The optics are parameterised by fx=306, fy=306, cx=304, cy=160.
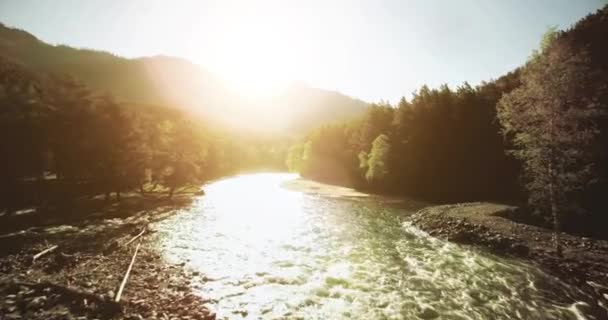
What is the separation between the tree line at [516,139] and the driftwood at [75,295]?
85.6ft

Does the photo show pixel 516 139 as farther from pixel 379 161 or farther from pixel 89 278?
pixel 379 161

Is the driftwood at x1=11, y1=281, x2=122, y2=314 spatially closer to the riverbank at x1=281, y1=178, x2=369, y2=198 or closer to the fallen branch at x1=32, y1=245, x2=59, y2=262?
the fallen branch at x1=32, y1=245, x2=59, y2=262

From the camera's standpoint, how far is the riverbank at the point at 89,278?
44.0ft

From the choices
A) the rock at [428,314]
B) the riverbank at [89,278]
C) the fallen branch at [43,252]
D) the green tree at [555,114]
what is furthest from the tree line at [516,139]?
the fallen branch at [43,252]

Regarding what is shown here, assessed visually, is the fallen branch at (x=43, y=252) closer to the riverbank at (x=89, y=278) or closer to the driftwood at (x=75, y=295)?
the riverbank at (x=89, y=278)

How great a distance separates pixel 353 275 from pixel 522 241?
14.2 m

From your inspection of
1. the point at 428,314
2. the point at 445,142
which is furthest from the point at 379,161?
the point at 428,314

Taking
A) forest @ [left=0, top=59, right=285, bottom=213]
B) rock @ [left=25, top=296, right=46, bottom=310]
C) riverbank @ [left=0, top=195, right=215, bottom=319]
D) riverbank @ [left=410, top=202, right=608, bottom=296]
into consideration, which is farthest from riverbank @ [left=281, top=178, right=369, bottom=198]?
rock @ [left=25, top=296, right=46, bottom=310]

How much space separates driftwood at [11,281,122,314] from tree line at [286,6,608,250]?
85.6 ft

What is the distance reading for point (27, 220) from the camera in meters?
32.2

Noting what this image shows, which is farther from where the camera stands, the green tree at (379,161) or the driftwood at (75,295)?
the green tree at (379,161)

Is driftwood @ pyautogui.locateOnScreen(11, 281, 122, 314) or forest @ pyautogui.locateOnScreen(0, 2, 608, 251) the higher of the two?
forest @ pyautogui.locateOnScreen(0, 2, 608, 251)

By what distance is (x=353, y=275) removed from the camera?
18875 millimetres

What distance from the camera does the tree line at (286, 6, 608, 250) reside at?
2017cm
